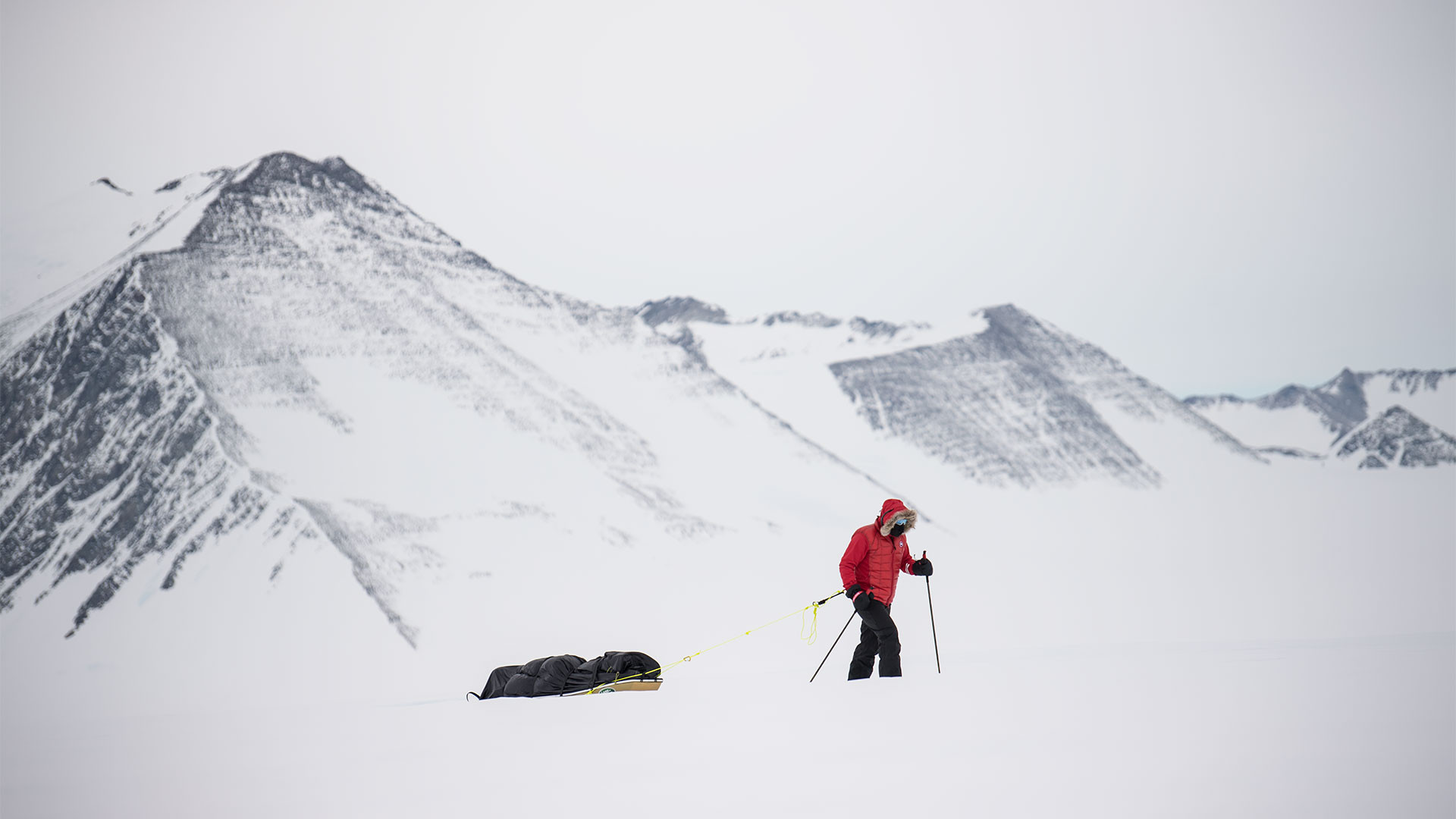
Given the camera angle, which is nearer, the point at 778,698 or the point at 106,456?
the point at 778,698

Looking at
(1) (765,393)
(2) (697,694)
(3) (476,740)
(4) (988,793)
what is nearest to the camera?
(4) (988,793)

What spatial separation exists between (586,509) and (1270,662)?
674 inches

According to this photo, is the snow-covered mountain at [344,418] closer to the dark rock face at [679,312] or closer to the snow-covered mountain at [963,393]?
the dark rock face at [679,312]

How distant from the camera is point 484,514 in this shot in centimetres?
2269

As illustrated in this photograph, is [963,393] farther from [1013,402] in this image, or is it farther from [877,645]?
[877,645]

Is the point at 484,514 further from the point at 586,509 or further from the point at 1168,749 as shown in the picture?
the point at 1168,749

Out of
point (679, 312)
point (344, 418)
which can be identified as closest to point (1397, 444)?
point (679, 312)

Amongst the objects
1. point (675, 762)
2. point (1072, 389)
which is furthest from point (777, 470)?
Answer: point (675, 762)

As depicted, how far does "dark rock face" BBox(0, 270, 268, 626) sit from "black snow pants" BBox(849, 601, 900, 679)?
629 inches

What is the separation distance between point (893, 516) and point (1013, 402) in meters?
35.4

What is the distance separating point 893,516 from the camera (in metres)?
7.99

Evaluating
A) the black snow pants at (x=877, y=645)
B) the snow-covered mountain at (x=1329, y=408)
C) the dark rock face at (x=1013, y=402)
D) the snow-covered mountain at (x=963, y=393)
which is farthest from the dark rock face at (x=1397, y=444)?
the black snow pants at (x=877, y=645)

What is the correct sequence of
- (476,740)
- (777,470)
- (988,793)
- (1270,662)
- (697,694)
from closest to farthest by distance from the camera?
(988,793), (476,740), (697,694), (1270,662), (777,470)

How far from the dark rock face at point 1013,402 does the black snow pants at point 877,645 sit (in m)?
29.1
